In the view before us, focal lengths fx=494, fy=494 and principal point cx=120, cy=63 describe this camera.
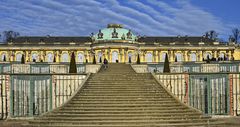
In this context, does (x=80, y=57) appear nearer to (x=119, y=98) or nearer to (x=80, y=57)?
(x=80, y=57)

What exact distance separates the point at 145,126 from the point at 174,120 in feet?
4.62

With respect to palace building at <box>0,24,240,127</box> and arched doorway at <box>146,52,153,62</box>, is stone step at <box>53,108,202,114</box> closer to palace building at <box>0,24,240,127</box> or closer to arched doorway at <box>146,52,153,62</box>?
palace building at <box>0,24,240,127</box>

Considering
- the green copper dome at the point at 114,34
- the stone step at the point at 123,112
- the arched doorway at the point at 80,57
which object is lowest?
the stone step at the point at 123,112

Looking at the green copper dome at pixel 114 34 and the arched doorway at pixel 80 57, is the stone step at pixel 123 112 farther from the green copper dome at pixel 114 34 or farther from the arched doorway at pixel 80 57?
the arched doorway at pixel 80 57

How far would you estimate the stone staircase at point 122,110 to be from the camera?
66.0ft

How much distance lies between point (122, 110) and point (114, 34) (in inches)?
2375

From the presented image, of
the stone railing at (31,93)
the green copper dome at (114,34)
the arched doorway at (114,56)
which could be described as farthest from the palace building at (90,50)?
the stone railing at (31,93)

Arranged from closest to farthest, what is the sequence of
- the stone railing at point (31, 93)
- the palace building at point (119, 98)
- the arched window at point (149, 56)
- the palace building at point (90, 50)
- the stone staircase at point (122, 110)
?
1. the stone staircase at point (122, 110)
2. the palace building at point (119, 98)
3. the stone railing at point (31, 93)
4. the palace building at point (90, 50)
5. the arched window at point (149, 56)

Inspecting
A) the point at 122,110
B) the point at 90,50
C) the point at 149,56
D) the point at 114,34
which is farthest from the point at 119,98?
the point at 149,56

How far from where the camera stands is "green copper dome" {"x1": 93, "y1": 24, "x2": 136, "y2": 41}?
81.3 m

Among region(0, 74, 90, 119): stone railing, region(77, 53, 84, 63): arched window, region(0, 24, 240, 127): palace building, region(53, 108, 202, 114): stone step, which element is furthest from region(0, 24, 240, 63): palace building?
region(53, 108, 202, 114): stone step

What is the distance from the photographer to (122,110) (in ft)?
70.1

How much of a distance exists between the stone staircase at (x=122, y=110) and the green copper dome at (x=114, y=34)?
183ft

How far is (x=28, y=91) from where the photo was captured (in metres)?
24.9
